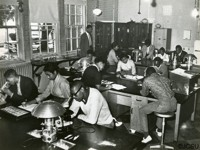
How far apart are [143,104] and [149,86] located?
44cm

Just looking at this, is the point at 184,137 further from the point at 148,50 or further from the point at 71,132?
the point at 148,50

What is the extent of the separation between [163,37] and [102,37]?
98.7 inches

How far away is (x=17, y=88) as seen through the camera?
13.8 ft

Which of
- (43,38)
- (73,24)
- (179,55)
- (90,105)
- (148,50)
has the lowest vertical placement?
A: (90,105)

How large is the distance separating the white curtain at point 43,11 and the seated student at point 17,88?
13.0 feet

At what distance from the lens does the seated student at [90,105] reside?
3.05 metres

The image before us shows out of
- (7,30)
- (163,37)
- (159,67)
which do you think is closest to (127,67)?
(159,67)

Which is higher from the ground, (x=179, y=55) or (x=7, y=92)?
(x=179, y=55)

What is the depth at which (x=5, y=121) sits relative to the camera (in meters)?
3.20

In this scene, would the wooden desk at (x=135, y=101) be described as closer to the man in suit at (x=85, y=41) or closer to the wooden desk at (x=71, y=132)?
the wooden desk at (x=71, y=132)

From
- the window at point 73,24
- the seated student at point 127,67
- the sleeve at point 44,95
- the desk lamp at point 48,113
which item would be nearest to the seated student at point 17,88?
the sleeve at point 44,95

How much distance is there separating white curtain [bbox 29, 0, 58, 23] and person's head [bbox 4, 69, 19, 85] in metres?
4.01

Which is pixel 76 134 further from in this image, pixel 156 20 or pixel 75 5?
pixel 156 20

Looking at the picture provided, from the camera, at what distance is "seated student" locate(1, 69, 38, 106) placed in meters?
4.04
